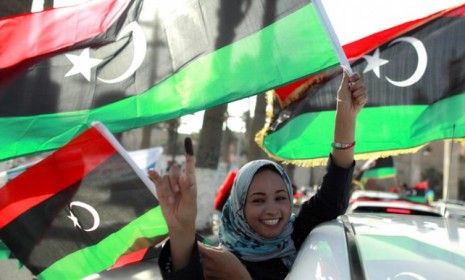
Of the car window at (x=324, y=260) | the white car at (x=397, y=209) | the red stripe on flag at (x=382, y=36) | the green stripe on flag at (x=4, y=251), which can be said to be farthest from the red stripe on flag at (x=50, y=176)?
the white car at (x=397, y=209)

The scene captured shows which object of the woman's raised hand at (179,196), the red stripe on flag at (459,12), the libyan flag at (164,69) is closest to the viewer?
the woman's raised hand at (179,196)

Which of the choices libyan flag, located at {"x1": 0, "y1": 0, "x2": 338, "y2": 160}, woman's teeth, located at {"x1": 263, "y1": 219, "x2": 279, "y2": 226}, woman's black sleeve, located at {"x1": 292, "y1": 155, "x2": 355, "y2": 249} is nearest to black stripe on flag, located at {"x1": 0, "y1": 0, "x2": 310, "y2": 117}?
libyan flag, located at {"x1": 0, "y1": 0, "x2": 338, "y2": 160}

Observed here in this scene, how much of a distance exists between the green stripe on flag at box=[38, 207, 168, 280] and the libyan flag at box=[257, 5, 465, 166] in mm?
1259

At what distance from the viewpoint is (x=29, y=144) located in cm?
331

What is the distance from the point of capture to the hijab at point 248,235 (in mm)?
2490

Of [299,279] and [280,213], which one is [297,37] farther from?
[299,279]

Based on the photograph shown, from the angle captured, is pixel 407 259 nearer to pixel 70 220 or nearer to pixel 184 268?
pixel 184 268

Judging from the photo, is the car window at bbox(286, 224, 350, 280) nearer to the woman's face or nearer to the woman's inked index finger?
the woman's inked index finger

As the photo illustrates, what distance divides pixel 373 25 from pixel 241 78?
1211mm

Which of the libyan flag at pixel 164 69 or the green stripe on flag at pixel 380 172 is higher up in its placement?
the libyan flag at pixel 164 69

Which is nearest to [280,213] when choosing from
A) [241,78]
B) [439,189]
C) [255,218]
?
[255,218]

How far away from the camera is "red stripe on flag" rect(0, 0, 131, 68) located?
3285 mm

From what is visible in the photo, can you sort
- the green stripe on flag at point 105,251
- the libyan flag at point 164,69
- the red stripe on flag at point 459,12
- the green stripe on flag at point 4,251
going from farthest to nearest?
1. the red stripe on flag at point 459,12
2. the green stripe on flag at point 4,251
3. the libyan flag at point 164,69
4. the green stripe on flag at point 105,251

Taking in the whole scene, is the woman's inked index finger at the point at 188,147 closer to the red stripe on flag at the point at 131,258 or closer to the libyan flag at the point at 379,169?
the red stripe on flag at the point at 131,258
